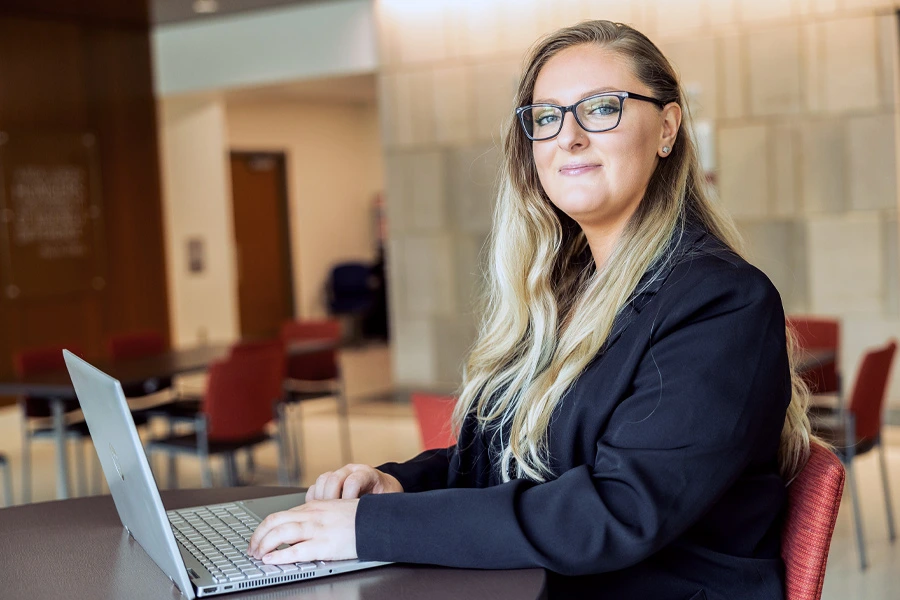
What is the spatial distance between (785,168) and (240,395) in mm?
3789

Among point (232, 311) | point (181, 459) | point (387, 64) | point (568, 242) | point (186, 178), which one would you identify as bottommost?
point (181, 459)

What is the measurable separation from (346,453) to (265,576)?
Answer: 509 cm

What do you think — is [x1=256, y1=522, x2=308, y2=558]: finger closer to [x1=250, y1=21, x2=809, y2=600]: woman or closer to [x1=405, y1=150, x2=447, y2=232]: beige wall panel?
[x1=250, y1=21, x2=809, y2=600]: woman

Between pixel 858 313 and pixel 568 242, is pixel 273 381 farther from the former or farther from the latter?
pixel 858 313

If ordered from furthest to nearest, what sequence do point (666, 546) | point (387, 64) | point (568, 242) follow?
point (387, 64)
point (568, 242)
point (666, 546)

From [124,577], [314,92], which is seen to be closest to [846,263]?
[124,577]

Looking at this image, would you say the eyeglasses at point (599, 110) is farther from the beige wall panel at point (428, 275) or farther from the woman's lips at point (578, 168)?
the beige wall panel at point (428, 275)

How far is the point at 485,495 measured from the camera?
1.26 m

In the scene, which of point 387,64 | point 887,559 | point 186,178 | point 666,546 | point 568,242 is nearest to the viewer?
point 666,546

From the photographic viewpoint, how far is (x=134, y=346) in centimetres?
608

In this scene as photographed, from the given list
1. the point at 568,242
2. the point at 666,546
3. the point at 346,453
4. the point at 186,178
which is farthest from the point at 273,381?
the point at 186,178

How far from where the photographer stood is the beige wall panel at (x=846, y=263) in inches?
247

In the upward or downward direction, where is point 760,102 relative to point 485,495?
upward

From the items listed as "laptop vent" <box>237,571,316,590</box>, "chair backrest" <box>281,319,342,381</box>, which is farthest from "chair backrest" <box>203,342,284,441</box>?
"laptop vent" <box>237,571,316,590</box>
